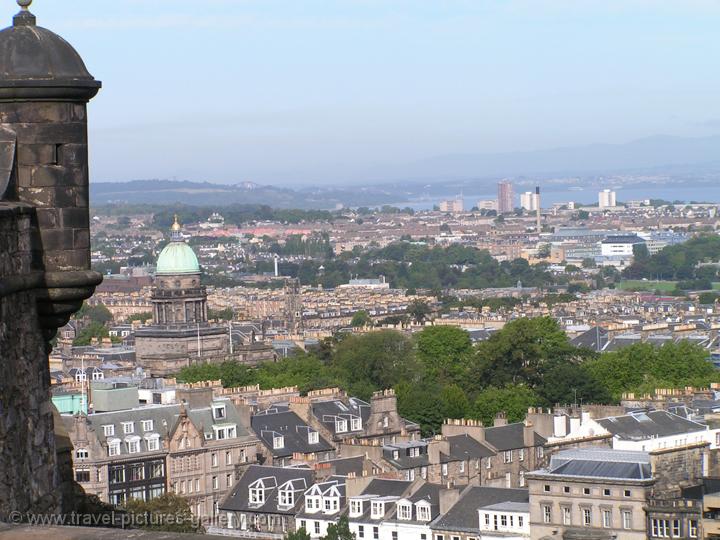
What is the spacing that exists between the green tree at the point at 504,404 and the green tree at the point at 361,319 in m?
80.6

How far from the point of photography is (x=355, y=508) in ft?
180

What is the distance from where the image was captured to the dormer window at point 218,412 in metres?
69.0

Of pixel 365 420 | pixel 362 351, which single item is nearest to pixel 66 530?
pixel 365 420

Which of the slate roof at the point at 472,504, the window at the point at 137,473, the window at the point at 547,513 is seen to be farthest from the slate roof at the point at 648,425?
the window at the point at 137,473

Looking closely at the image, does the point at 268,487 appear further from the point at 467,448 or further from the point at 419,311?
the point at 419,311

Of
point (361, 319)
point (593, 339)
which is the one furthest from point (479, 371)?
point (361, 319)

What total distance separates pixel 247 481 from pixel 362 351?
137 ft

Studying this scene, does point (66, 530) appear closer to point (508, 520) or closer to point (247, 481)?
point (508, 520)

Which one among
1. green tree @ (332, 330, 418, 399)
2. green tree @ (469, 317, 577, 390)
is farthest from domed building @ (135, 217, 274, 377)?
green tree @ (469, 317, 577, 390)

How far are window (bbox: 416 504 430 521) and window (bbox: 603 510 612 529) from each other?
214 inches

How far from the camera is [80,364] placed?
108 m

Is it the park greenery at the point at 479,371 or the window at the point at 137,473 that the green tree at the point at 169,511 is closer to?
the window at the point at 137,473

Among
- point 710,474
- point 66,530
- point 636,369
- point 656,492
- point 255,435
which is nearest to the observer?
point 66,530

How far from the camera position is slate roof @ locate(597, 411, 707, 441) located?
62.5 m
